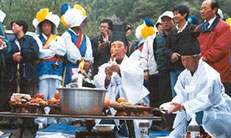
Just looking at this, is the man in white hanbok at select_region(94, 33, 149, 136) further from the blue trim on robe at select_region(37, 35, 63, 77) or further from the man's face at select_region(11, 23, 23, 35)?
the man's face at select_region(11, 23, 23, 35)

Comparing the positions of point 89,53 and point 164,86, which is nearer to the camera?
point 164,86

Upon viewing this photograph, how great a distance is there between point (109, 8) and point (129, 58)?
17.9 m

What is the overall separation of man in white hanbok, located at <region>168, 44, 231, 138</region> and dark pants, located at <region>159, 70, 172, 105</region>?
2018 millimetres

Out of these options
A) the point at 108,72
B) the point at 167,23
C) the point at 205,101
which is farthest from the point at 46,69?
the point at 205,101

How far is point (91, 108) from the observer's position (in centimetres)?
577

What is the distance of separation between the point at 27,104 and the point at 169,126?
3310mm

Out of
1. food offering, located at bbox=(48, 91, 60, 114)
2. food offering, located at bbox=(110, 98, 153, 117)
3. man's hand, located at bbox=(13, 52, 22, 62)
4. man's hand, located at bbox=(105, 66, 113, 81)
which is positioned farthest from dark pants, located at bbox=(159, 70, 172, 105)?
food offering, located at bbox=(48, 91, 60, 114)

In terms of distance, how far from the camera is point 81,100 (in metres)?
5.72

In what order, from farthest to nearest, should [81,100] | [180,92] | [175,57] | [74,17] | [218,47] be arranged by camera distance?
1. [74,17]
2. [175,57]
3. [218,47]
4. [180,92]
5. [81,100]

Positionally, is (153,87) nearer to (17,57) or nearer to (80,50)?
(80,50)

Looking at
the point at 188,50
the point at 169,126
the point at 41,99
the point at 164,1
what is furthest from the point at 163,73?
the point at 164,1

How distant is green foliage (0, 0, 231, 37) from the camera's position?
1848 cm

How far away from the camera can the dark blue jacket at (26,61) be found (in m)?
9.04

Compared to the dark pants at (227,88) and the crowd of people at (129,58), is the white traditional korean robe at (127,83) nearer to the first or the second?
the crowd of people at (129,58)
